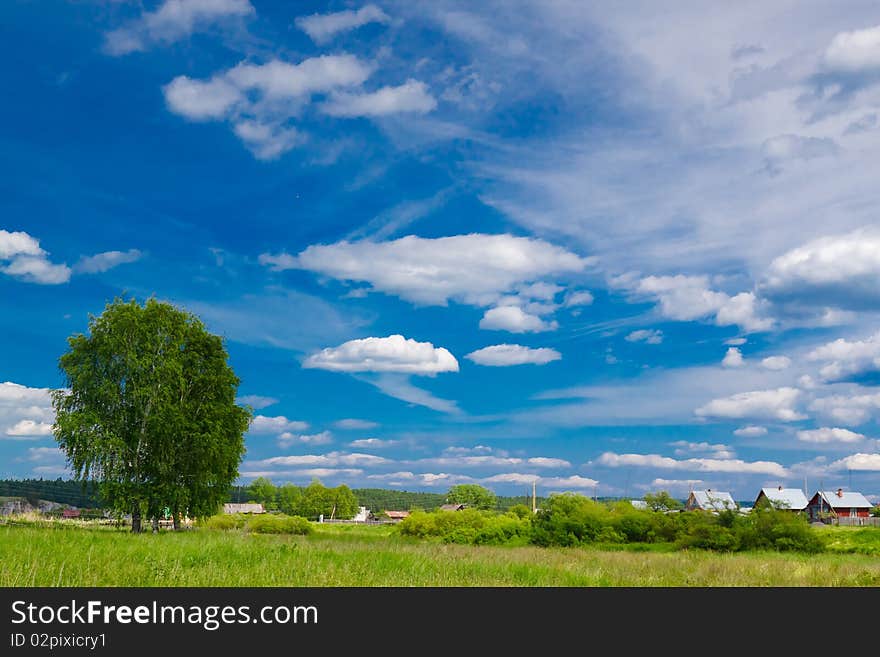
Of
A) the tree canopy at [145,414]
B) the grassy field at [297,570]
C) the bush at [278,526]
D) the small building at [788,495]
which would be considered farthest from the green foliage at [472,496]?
the grassy field at [297,570]

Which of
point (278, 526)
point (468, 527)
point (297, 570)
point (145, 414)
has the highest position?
point (145, 414)

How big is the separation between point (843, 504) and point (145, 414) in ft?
342

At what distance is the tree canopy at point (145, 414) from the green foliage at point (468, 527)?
18.1 m

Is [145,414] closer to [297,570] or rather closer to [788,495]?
[297,570]

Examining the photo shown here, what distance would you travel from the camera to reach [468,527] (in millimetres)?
56250

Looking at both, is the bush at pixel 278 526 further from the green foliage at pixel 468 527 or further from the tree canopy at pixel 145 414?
the tree canopy at pixel 145 414

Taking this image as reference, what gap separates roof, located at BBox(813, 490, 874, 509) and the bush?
81.2 metres

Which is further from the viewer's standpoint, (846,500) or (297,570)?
(846,500)

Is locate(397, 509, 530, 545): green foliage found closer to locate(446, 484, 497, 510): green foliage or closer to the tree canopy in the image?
the tree canopy

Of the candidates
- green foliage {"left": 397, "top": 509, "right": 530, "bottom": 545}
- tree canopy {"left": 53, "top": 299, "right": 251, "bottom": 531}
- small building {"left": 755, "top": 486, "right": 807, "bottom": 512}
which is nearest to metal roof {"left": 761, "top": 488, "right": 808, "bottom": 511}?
small building {"left": 755, "top": 486, "right": 807, "bottom": 512}

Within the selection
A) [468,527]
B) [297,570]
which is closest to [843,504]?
[468,527]

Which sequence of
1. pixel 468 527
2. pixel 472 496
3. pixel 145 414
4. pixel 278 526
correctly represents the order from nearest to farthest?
pixel 145 414 < pixel 468 527 < pixel 278 526 < pixel 472 496

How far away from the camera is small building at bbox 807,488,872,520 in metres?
108
